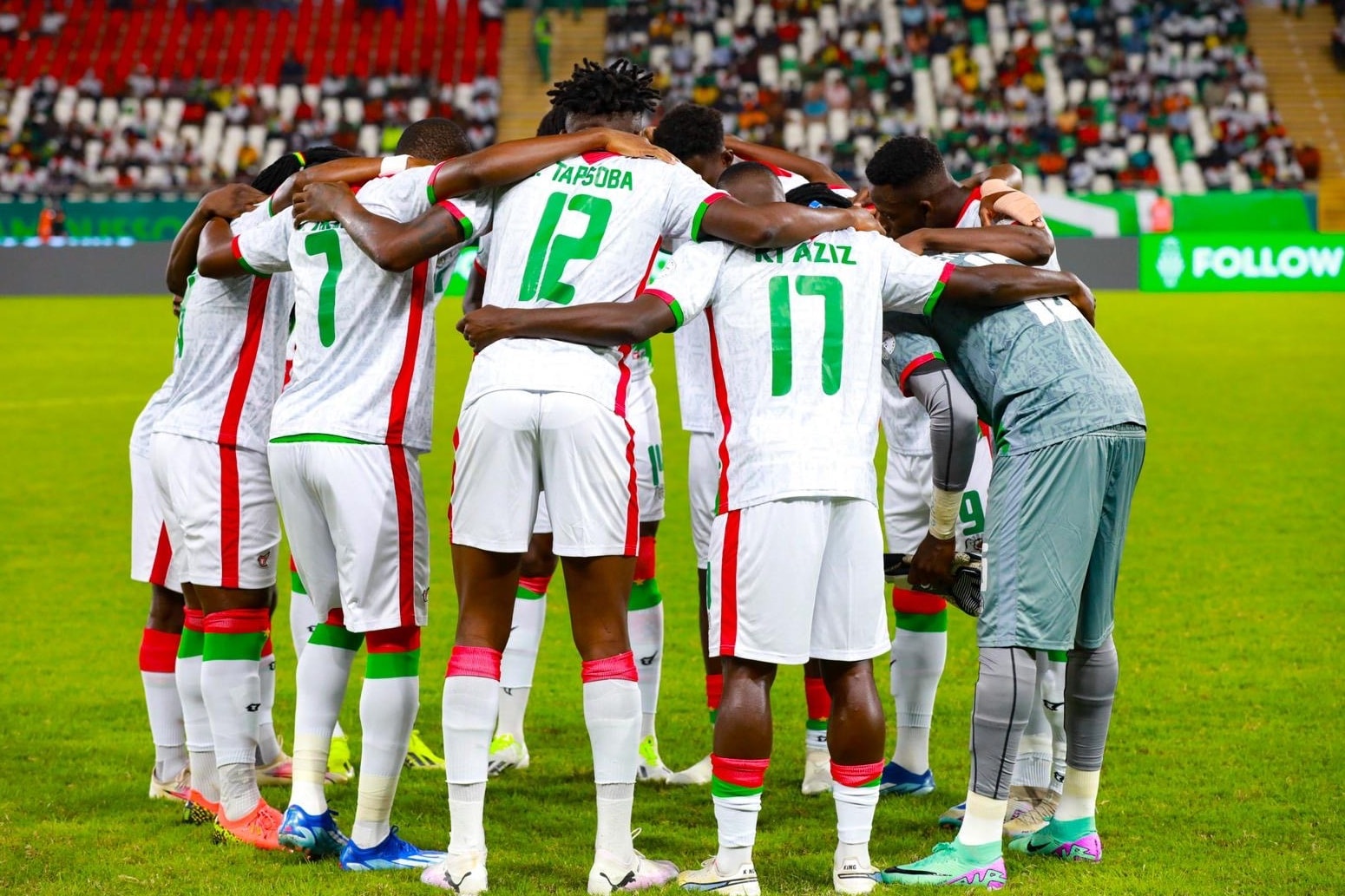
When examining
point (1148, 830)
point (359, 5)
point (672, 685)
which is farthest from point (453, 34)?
point (1148, 830)

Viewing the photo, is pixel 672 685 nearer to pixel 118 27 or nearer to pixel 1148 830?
pixel 1148 830

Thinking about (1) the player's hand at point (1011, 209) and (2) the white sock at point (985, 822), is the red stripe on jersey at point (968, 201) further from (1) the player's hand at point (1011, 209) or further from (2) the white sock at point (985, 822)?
(2) the white sock at point (985, 822)

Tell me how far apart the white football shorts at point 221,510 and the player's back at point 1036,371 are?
2.43 m

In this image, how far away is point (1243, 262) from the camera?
2764cm

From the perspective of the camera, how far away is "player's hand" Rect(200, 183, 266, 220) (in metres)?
5.12

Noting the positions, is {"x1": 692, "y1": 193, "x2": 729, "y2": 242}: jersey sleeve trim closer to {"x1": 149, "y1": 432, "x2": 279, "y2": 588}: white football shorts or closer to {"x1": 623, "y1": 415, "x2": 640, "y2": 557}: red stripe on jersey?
{"x1": 623, "y1": 415, "x2": 640, "y2": 557}: red stripe on jersey

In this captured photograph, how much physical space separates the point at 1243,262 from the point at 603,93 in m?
25.4

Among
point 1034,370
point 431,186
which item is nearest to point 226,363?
point 431,186

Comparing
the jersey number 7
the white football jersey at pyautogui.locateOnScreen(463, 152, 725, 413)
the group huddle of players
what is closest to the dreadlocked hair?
the group huddle of players

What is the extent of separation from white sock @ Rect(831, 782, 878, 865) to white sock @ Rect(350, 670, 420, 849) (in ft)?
4.58

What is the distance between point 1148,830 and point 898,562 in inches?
49.3

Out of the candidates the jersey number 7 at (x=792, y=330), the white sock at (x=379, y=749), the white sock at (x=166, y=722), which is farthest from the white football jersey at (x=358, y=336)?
the white sock at (x=166, y=722)

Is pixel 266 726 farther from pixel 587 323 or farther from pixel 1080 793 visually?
pixel 1080 793

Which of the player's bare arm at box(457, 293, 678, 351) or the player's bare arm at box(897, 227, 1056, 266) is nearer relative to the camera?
the player's bare arm at box(457, 293, 678, 351)
